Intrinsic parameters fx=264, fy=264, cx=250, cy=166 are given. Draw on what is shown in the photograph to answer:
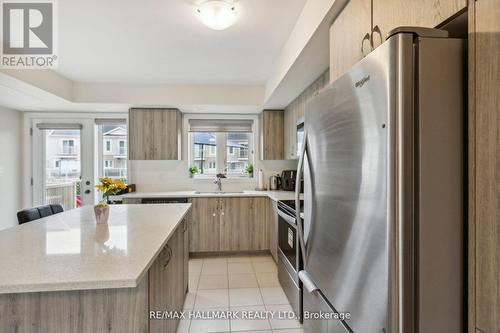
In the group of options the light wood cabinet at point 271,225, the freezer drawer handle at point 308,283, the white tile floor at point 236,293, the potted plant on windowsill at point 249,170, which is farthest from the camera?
the potted plant on windowsill at point 249,170

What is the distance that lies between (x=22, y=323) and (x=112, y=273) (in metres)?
0.41

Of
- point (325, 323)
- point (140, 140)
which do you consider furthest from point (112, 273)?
point (140, 140)

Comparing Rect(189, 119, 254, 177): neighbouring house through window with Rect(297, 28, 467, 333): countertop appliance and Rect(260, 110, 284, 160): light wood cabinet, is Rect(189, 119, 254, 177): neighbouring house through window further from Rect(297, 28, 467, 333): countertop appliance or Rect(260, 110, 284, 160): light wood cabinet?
Rect(297, 28, 467, 333): countertop appliance

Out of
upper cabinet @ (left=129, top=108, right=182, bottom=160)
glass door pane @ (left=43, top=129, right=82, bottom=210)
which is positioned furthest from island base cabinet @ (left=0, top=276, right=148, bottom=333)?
glass door pane @ (left=43, top=129, right=82, bottom=210)

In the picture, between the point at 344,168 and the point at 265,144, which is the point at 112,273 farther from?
the point at 265,144

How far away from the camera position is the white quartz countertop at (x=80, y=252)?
38.1 inches

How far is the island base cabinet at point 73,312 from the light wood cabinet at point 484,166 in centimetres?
115

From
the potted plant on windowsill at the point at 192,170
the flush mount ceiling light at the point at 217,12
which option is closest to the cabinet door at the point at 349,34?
the flush mount ceiling light at the point at 217,12

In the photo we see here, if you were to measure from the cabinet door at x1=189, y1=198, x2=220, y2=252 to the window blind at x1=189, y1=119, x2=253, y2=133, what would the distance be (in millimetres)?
1266

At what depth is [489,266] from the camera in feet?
2.19

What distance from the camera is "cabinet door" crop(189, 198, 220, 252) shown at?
3.76m

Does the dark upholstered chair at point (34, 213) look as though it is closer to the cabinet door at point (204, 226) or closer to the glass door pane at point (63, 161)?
the cabinet door at point (204, 226)

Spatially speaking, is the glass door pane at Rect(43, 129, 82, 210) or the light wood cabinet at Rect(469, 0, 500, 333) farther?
the glass door pane at Rect(43, 129, 82, 210)

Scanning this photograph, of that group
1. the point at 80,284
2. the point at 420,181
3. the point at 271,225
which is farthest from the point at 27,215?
the point at 420,181
